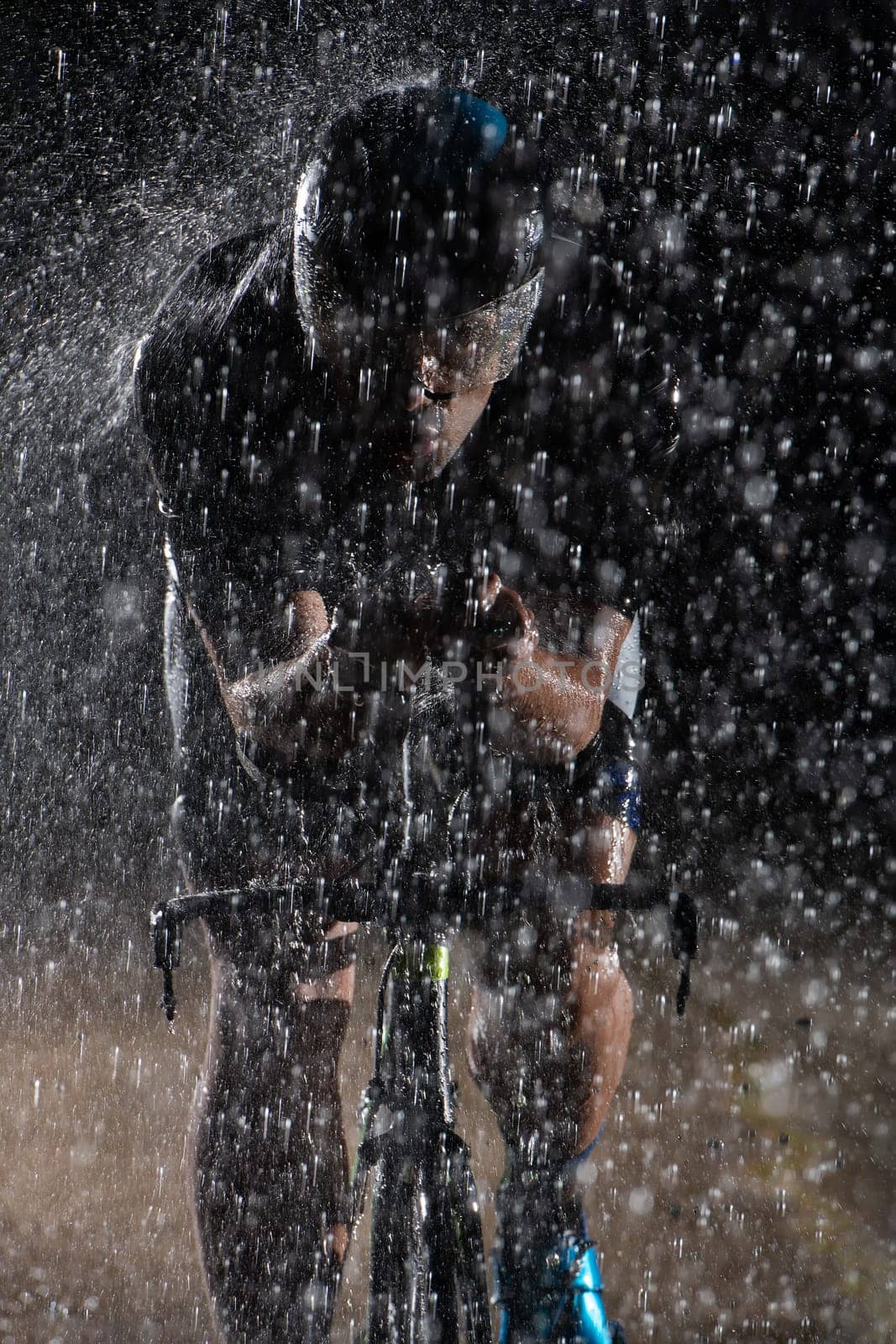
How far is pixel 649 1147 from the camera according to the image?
4.79 feet

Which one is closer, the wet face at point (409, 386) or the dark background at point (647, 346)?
the wet face at point (409, 386)

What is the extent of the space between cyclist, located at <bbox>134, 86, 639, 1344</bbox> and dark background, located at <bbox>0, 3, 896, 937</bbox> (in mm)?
278

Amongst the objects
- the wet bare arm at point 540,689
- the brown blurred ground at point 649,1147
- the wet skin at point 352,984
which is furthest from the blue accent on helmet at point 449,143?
the brown blurred ground at point 649,1147

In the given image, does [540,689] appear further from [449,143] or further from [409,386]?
[449,143]

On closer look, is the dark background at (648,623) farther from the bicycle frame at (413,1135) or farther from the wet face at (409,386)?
the bicycle frame at (413,1135)

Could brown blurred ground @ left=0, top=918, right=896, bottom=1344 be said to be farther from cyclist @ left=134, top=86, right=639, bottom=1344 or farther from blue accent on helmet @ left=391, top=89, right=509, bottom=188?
blue accent on helmet @ left=391, top=89, right=509, bottom=188

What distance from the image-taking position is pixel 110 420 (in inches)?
81.6

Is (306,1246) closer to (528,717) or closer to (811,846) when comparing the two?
(528,717)

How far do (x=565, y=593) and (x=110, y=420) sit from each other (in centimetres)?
161

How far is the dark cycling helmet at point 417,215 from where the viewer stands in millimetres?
578

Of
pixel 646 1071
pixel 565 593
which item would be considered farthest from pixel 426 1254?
pixel 646 1071

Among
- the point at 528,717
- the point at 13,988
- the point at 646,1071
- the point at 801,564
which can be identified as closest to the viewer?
the point at 528,717

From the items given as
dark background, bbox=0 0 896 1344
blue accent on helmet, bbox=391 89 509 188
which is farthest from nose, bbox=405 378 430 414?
dark background, bbox=0 0 896 1344

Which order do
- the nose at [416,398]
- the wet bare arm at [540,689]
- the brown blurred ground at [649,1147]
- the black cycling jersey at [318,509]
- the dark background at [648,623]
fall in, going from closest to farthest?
the wet bare arm at [540,689] → the nose at [416,398] → the black cycling jersey at [318,509] → the brown blurred ground at [649,1147] → the dark background at [648,623]
